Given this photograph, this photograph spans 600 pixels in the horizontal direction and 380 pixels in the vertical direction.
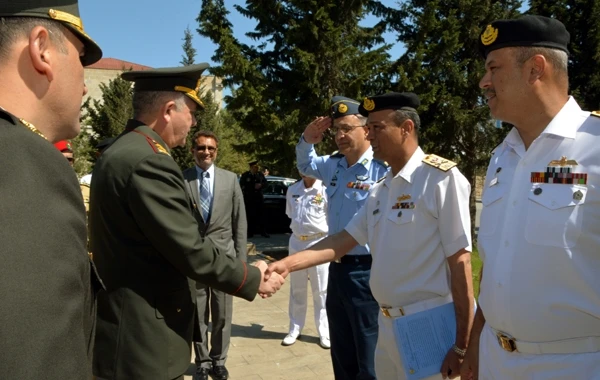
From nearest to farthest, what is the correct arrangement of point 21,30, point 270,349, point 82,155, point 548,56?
point 21,30
point 548,56
point 270,349
point 82,155

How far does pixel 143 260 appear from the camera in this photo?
2.28 metres

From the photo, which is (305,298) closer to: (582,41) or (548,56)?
(548,56)

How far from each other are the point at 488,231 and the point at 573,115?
0.56 m

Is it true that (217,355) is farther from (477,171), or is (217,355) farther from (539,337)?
(477,171)

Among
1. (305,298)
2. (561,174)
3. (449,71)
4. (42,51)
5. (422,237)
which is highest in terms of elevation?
(449,71)

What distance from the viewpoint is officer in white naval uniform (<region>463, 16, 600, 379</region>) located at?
1.70 metres

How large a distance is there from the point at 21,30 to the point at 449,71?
40.1 ft

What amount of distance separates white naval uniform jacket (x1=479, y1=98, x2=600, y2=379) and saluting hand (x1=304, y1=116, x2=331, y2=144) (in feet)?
7.66

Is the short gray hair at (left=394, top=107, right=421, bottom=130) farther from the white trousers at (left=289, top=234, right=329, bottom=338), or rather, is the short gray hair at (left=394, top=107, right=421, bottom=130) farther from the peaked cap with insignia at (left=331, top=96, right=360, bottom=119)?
the white trousers at (left=289, top=234, right=329, bottom=338)

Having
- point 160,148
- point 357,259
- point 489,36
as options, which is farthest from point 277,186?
point 489,36

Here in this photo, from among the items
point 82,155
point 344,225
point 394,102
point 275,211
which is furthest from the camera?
point 82,155

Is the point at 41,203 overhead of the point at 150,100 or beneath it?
beneath

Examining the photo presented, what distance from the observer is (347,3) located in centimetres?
1087

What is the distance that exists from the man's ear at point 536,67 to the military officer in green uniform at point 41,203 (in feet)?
5.33
